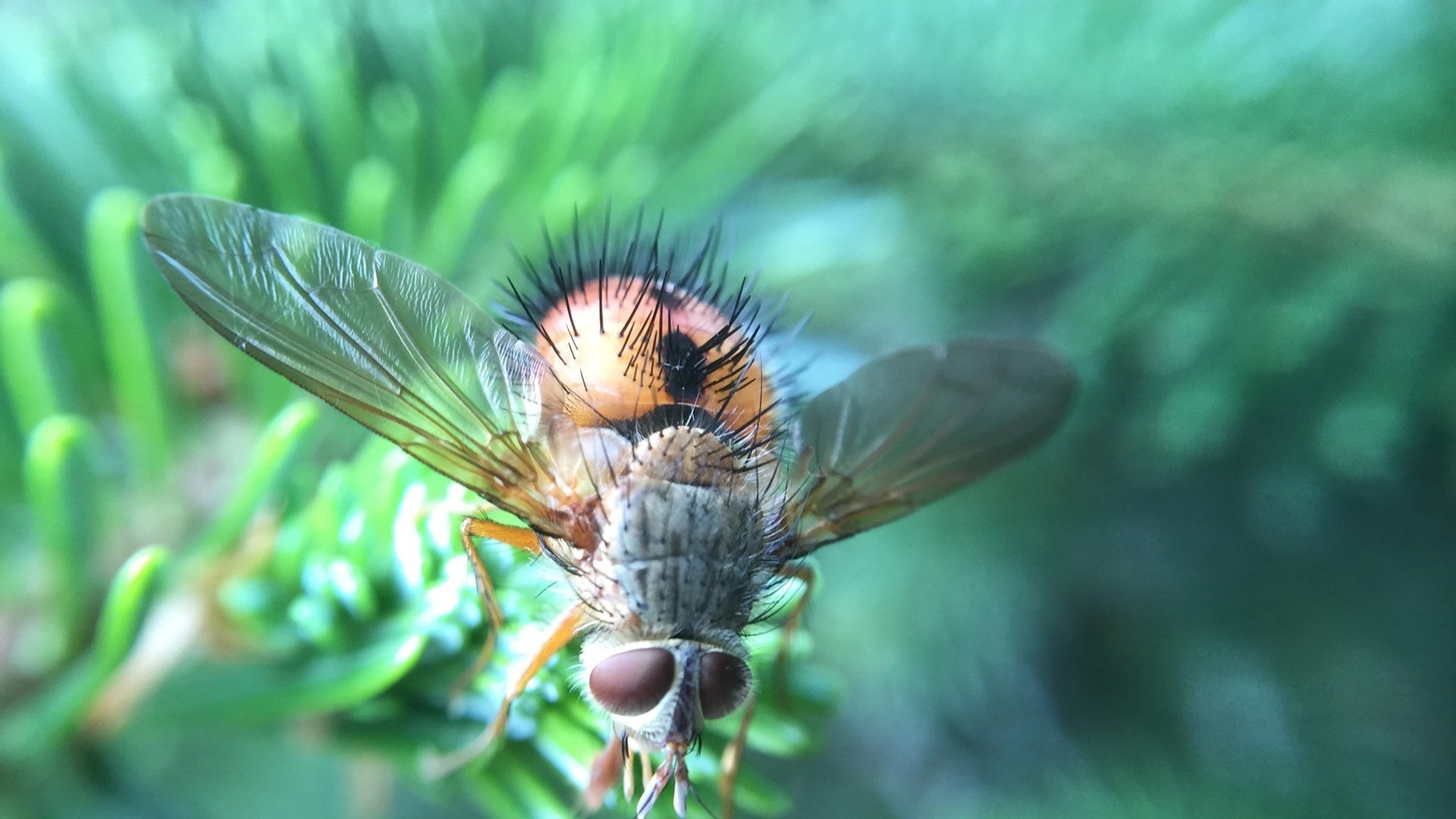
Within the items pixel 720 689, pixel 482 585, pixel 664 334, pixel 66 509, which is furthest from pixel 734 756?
pixel 66 509

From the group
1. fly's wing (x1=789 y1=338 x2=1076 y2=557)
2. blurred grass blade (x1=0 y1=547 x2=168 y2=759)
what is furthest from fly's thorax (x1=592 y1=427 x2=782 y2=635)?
blurred grass blade (x1=0 y1=547 x2=168 y2=759)

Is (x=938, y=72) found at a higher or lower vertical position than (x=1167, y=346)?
higher

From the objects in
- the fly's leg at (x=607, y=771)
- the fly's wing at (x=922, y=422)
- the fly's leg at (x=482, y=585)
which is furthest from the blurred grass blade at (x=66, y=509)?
the fly's wing at (x=922, y=422)

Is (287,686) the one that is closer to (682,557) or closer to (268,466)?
(268,466)

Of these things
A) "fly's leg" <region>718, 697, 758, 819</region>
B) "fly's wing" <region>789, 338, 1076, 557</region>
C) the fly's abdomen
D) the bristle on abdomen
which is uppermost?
the bristle on abdomen

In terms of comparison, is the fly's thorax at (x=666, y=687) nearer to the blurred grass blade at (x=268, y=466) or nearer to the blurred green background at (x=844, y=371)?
the blurred green background at (x=844, y=371)

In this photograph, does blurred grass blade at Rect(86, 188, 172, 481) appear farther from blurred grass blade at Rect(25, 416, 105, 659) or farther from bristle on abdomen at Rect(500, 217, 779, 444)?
bristle on abdomen at Rect(500, 217, 779, 444)

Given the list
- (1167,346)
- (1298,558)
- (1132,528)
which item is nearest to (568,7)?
(1167,346)

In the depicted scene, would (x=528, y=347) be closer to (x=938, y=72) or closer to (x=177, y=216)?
(x=177, y=216)
